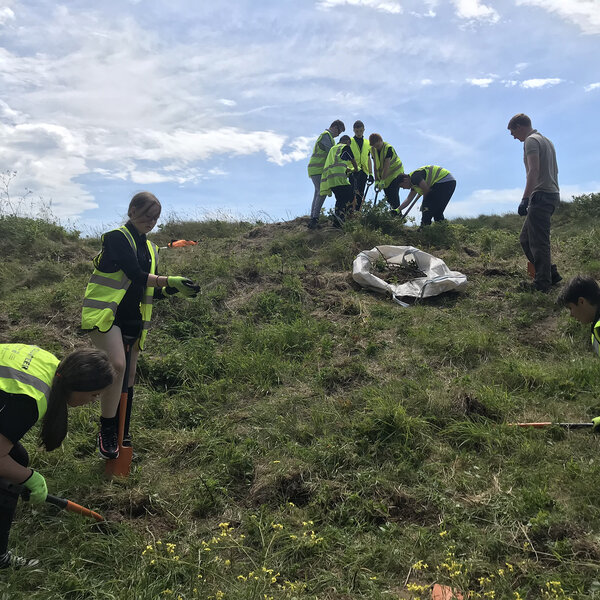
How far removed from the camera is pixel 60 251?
25.4 ft

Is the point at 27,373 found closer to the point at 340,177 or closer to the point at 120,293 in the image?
the point at 120,293

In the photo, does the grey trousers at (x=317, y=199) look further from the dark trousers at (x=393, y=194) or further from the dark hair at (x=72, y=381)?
the dark hair at (x=72, y=381)

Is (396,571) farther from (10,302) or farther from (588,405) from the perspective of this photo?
(10,302)

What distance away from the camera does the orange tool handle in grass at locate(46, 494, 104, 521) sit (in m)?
2.45

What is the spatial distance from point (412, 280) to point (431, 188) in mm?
2500

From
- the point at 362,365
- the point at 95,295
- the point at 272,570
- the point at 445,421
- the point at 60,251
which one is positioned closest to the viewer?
the point at 272,570

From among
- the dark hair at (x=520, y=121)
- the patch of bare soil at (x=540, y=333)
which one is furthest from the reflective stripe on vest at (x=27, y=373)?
the dark hair at (x=520, y=121)

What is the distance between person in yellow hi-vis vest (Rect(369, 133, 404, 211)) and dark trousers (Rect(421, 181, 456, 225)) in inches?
20.0

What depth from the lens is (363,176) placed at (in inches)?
322

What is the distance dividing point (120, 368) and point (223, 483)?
0.96 m

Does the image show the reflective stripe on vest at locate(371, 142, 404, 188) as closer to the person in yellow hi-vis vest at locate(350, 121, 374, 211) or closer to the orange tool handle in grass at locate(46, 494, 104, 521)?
the person in yellow hi-vis vest at locate(350, 121, 374, 211)

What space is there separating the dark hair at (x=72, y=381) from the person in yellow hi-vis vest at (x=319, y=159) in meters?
6.27

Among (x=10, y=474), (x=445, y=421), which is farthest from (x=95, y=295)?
(x=445, y=421)

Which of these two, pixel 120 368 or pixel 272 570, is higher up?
pixel 120 368
